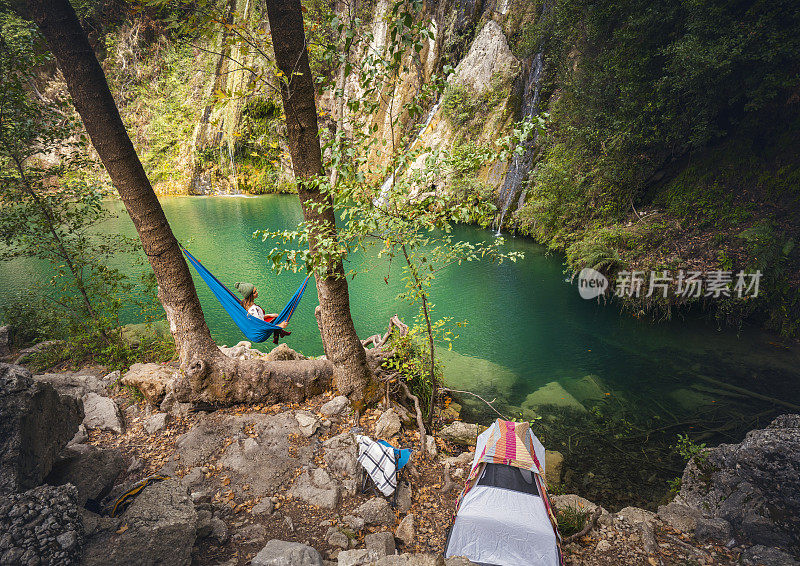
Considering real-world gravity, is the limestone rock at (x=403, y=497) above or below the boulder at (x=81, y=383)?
below

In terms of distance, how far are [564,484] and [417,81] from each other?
18386 mm

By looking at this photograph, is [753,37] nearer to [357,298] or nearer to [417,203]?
[417,203]

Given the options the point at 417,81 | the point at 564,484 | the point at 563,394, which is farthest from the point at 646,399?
the point at 417,81

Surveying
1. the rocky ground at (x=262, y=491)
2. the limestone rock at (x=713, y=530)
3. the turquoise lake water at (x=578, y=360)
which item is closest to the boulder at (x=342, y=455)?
the rocky ground at (x=262, y=491)

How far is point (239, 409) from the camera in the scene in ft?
10.5

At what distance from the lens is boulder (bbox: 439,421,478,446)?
11.9ft

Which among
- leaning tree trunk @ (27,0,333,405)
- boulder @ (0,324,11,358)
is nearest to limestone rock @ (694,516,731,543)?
leaning tree trunk @ (27,0,333,405)

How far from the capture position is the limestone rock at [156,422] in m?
2.89

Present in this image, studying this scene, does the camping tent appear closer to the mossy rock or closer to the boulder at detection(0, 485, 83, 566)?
the boulder at detection(0, 485, 83, 566)

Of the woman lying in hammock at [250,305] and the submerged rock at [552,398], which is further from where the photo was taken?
the submerged rock at [552,398]

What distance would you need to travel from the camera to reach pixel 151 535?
1535 millimetres

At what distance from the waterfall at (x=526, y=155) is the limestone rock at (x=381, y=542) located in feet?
33.8

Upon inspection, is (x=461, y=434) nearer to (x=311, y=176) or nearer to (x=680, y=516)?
(x=680, y=516)

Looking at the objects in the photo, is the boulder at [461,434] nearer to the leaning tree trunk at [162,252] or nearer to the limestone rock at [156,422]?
the leaning tree trunk at [162,252]
